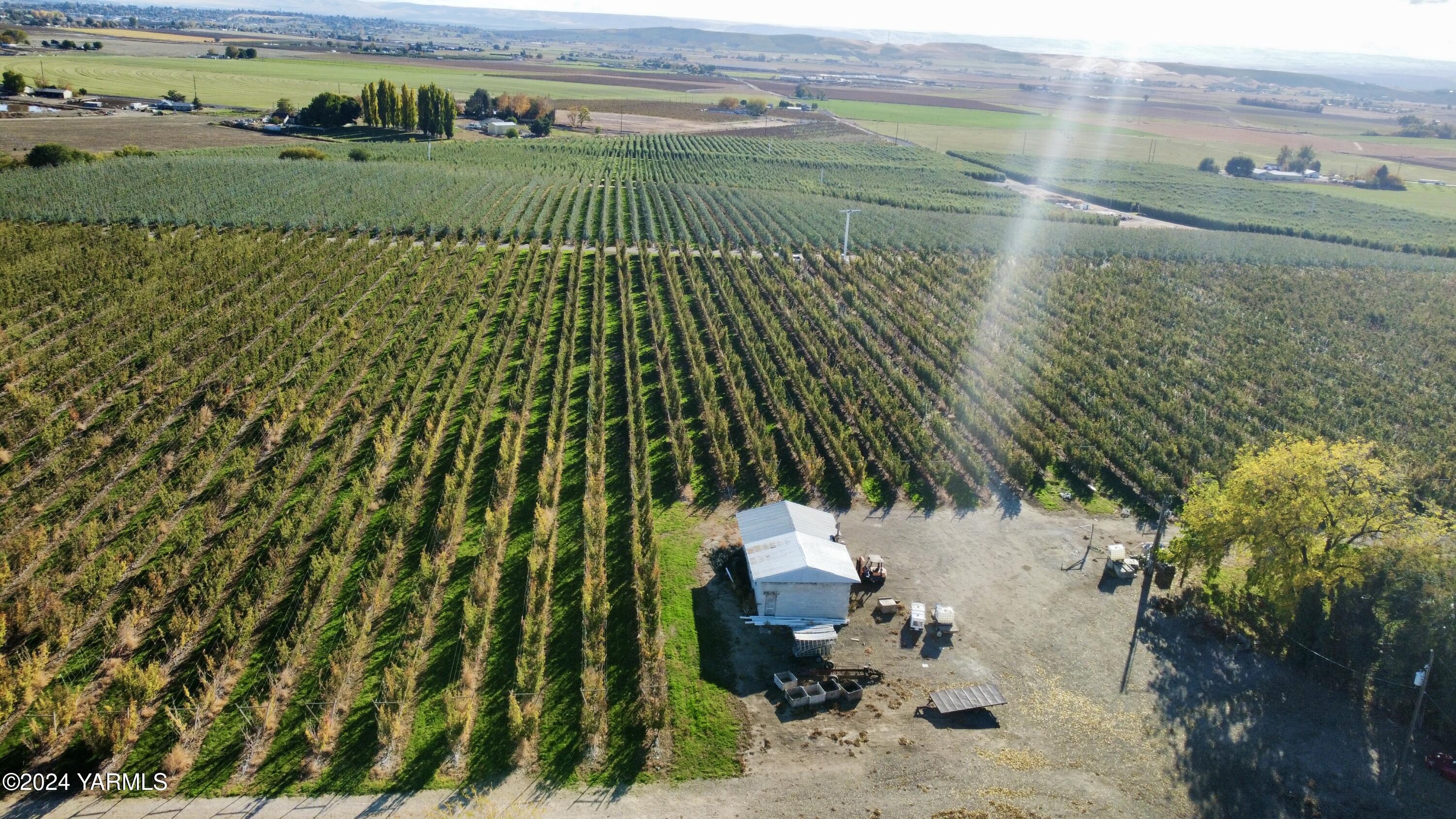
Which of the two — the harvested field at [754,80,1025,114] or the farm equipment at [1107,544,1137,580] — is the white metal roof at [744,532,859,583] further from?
the harvested field at [754,80,1025,114]

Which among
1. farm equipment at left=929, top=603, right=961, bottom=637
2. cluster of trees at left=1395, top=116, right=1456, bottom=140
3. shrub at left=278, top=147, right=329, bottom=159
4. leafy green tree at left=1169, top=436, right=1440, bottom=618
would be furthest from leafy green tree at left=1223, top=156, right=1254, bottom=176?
farm equipment at left=929, top=603, right=961, bottom=637

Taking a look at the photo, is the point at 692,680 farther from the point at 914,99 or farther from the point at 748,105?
the point at 914,99

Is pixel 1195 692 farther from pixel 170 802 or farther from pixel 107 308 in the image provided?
pixel 107 308

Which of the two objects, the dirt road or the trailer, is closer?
the trailer

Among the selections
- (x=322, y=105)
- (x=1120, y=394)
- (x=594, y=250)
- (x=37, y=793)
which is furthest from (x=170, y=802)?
(x=322, y=105)

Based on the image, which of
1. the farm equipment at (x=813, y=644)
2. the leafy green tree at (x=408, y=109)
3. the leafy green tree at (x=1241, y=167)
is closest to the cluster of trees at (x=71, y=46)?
the leafy green tree at (x=408, y=109)

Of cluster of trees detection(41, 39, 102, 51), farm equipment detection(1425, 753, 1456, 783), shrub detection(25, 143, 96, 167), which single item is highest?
cluster of trees detection(41, 39, 102, 51)

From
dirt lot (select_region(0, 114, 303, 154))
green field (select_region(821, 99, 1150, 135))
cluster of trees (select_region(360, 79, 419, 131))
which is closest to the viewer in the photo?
dirt lot (select_region(0, 114, 303, 154))


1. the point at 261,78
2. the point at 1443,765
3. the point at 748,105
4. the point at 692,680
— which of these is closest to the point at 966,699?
the point at 692,680
